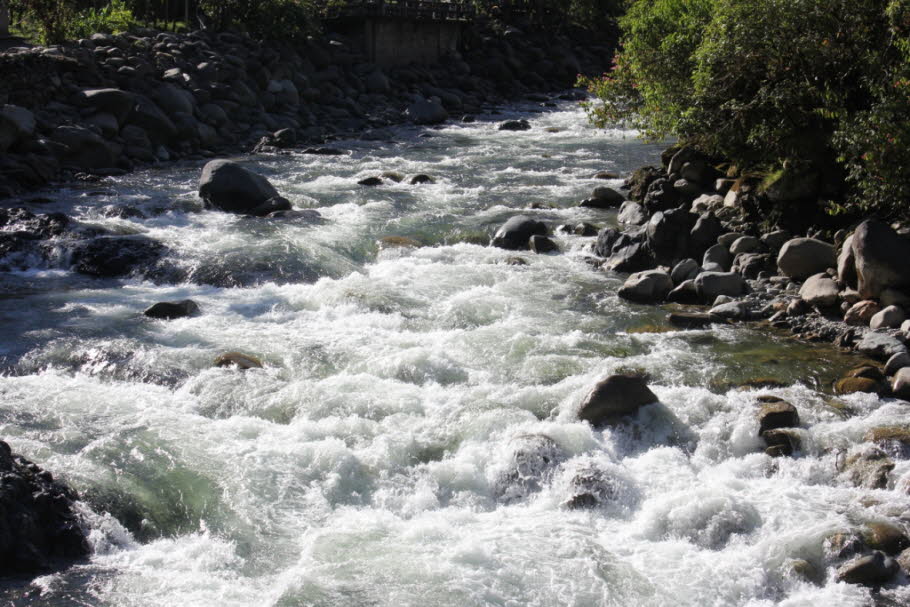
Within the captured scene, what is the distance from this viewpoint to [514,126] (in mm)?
30859

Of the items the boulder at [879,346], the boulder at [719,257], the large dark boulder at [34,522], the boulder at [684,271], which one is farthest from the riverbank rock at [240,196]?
the boulder at [879,346]

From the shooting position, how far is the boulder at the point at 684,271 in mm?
13586

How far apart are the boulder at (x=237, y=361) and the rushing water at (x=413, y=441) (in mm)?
208

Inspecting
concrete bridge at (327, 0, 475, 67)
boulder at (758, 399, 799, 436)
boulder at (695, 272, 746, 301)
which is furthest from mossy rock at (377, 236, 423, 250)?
concrete bridge at (327, 0, 475, 67)

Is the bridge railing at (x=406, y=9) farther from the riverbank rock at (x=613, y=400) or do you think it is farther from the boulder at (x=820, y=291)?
the riverbank rock at (x=613, y=400)

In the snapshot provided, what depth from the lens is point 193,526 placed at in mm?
7609

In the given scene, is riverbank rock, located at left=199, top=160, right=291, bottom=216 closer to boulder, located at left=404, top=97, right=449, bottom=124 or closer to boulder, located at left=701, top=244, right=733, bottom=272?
boulder, located at left=701, top=244, right=733, bottom=272

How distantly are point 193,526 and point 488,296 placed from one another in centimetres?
652

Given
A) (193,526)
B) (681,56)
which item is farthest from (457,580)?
(681,56)

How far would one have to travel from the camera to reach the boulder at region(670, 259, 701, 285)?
13586 millimetres

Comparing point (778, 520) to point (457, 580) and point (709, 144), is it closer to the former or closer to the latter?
point (457, 580)

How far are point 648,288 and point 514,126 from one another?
1876cm

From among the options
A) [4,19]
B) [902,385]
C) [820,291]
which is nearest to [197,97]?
[4,19]

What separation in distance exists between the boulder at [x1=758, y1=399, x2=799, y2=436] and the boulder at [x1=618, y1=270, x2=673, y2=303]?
414cm
